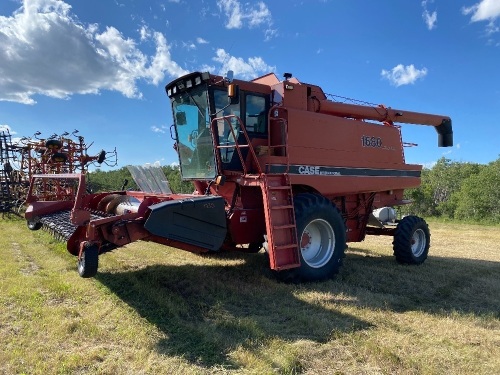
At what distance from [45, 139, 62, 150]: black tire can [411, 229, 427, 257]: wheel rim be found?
11098mm

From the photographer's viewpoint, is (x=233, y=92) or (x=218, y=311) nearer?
(x=218, y=311)

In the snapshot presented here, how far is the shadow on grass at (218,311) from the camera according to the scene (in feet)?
10.8

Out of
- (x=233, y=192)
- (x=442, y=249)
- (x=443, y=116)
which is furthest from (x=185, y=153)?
A: (x=442, y=249)

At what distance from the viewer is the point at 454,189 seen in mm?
46875

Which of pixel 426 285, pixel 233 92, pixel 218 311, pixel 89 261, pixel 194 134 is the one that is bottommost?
pixel 426 285

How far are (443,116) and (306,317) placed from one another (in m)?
6.59

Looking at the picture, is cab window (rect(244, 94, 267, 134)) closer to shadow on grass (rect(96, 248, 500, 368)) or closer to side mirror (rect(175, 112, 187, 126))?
side mirror (rect(175, 112, 187, 126))

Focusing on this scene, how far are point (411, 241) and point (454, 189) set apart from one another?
1765 inches

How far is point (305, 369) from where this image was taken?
292 centimetres

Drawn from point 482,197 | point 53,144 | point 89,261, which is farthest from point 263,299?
point 482,197

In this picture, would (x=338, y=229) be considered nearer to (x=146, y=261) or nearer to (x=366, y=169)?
(x=366, y=169)

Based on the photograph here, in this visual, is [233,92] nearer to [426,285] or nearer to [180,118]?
[180,118]

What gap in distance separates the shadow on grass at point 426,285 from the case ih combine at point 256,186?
475 mm

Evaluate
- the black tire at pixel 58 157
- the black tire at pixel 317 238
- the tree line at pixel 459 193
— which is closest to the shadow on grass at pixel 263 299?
the black tire at pixel 317 238
